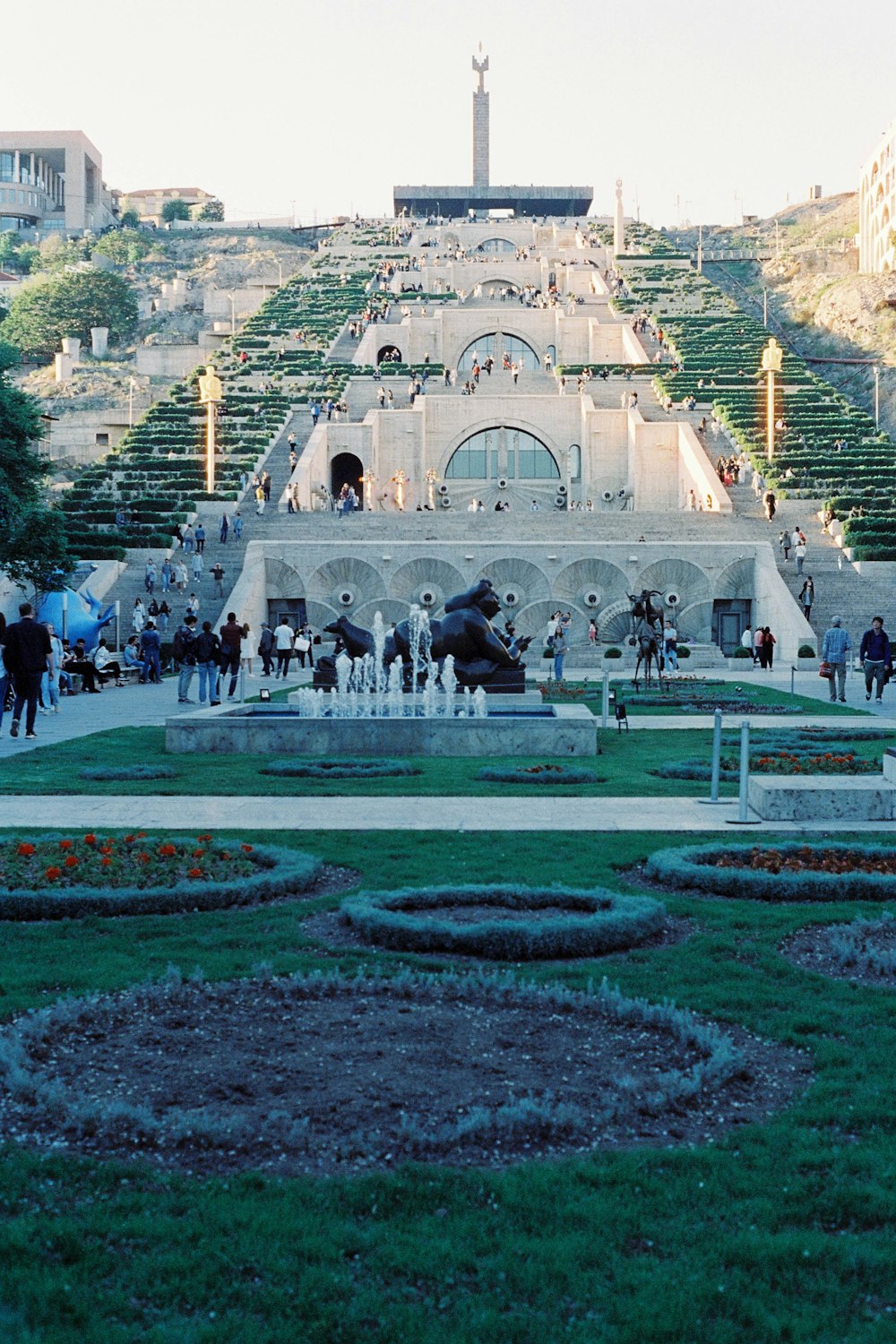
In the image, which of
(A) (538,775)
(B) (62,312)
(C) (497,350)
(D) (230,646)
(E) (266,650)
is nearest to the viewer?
(A) (538,775)

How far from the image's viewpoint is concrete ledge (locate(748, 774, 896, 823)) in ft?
36.0

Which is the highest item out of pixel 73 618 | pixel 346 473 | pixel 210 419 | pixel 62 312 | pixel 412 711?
pixel 62 312

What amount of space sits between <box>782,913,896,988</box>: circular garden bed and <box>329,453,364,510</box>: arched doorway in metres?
49.5

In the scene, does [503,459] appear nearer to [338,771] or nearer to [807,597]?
[807,597]

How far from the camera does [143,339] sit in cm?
8706

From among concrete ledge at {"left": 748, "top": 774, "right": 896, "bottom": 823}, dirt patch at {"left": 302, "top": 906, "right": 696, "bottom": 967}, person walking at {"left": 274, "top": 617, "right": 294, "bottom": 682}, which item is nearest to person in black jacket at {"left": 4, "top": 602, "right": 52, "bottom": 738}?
concrete ledge at {"left": 748, "top": 774, "right": 896, "bottom": 823}

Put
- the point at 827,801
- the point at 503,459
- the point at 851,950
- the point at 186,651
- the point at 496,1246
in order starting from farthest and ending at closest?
the point at 503,459, the point at 186,651, the point at 827,801, the point at 851,950, the point at 496,1246

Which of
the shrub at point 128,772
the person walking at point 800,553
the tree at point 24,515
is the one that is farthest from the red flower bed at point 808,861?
the person walking at point 800,553

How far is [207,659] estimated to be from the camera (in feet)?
69.5

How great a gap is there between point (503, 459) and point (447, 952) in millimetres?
53750

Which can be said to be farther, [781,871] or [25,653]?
[25,653]

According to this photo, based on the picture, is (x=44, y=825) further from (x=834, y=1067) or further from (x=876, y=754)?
(x=876, y=754)

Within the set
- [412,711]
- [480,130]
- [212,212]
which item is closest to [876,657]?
[412,711]

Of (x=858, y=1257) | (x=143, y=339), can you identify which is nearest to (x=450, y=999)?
(x=858, y=1257)
